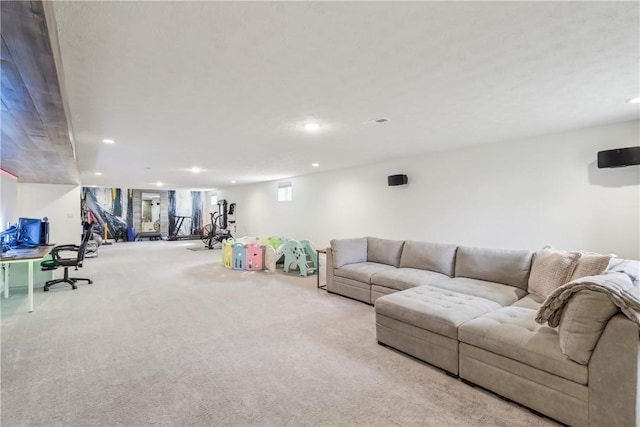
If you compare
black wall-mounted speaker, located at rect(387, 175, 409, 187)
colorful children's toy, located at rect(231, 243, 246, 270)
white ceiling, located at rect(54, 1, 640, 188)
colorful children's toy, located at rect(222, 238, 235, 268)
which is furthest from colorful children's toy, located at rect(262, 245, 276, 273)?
white ceiling, located at rect(54, 1, 640, 188)

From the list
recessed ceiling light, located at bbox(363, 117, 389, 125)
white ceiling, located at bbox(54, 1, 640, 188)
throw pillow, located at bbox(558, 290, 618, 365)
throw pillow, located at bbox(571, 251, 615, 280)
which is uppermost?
recessed ceiling light, located at bbox(363, 117, 389, 125)

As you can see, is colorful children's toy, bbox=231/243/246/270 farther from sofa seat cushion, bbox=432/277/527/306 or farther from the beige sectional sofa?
sofa seat cushion, bbox=432/277/527/306

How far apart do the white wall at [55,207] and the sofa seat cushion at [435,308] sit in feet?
30.7

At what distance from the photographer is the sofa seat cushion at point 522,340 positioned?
1811mm

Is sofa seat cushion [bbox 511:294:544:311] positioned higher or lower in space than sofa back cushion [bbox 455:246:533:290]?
lower

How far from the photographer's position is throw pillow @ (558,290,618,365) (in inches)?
67.2

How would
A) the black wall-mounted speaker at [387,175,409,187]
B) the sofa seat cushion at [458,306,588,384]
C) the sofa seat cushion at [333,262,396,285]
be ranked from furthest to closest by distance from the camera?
the black wall-mounted speaker at [387,175,409,187] → the sofa seat cushion at [333,262,396,285] → the sofa seat cushion at [458,306,588,384]

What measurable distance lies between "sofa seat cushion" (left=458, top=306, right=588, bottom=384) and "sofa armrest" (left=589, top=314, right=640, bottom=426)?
7cm

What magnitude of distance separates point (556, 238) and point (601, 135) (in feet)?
4.56

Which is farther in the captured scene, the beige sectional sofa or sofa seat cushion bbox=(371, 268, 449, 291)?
sofa seat cushion bbox=(371, 268, 449, 291)

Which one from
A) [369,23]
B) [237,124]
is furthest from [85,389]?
[369,23]

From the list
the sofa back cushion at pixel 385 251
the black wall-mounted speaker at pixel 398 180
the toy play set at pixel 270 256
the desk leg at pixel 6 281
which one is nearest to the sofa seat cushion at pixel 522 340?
the sofa back cushion at pixel 385 251

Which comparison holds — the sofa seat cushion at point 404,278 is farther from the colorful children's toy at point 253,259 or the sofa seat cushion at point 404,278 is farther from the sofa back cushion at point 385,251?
A: the colorful children's toy at point 253,259

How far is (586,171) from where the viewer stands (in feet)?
12.3
